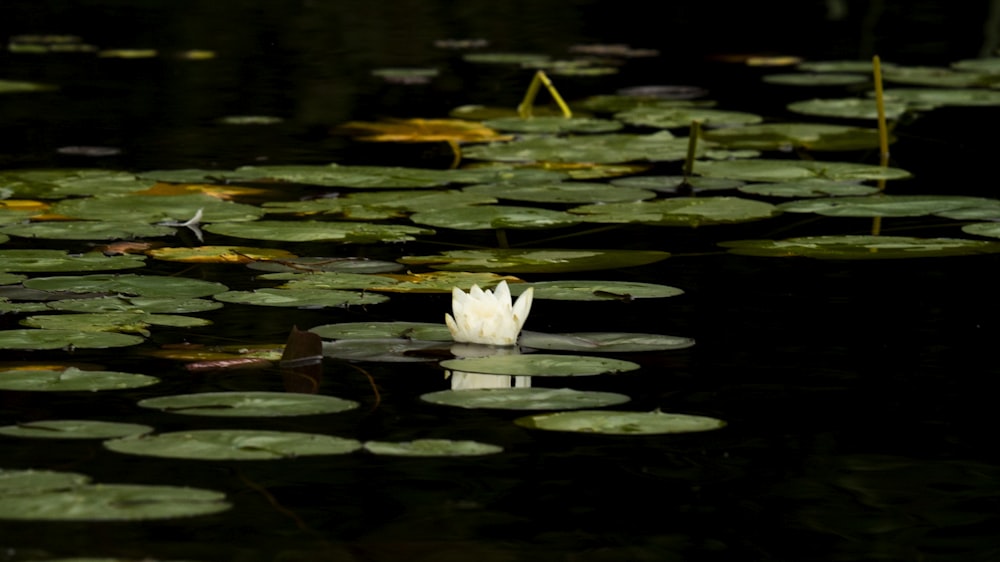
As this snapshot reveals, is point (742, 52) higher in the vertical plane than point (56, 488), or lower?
higher

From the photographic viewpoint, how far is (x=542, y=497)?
244cm

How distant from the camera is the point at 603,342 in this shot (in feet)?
10.8

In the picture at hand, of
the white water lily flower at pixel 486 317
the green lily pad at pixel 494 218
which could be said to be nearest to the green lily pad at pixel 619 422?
the white water lily flower at pixel 486 317

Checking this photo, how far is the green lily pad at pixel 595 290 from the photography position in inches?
143

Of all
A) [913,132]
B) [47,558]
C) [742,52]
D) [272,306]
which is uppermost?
[742,52]

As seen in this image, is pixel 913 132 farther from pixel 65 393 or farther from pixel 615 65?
pixel 65 393

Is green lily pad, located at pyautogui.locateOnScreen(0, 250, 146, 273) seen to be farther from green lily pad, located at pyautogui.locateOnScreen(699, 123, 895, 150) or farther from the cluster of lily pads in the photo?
green lily pad, located at pyautogui.locateOnScreen(699, 123, 895, 150)

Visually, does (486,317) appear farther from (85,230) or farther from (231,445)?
(85,230)

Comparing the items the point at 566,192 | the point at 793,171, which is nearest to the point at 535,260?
the point at 566,192

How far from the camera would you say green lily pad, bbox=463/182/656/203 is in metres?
4.90

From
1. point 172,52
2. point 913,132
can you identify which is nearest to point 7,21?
point 172,52

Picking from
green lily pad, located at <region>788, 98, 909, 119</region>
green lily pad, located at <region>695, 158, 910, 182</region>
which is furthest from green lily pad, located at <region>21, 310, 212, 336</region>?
green lily pad, located at <region>788, 98, 909, 119</region>

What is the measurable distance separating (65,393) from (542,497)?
880 mm

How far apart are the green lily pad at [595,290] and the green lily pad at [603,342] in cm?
27
